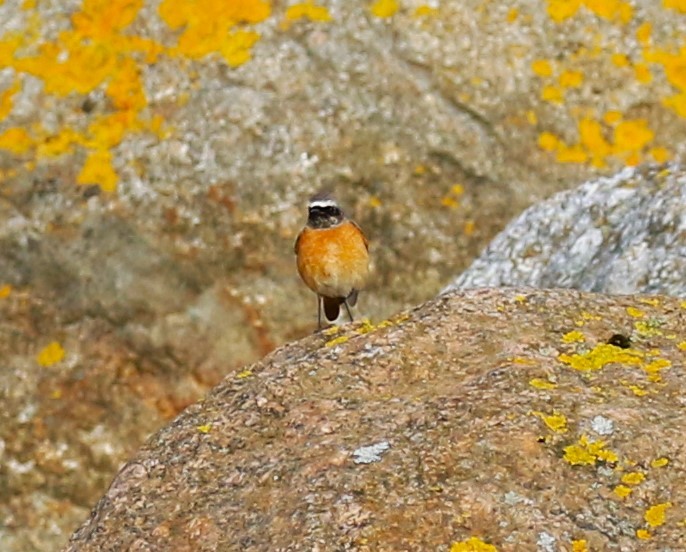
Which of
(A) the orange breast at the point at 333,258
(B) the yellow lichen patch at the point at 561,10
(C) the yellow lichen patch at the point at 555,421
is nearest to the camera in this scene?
(C) the yellow lichen patch at the point at 555,421

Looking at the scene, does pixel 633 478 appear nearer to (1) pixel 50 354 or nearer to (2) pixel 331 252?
(2) pixel 331 252

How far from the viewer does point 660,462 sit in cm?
516

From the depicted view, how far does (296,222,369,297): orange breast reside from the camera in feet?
33.3

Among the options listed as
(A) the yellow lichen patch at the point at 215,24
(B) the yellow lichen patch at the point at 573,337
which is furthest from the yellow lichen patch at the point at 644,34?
(B) the yellow lichen patch at the point at 573,337

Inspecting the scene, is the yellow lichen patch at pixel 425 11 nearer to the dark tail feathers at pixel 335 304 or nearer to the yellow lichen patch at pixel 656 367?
the dark tail feathers at pixel 335 304

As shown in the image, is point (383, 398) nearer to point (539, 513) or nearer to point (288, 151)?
point (539, 513)

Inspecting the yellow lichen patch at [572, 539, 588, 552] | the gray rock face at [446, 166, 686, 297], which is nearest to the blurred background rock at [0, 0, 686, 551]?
the gray rock face at [446, 166, 686, 297]

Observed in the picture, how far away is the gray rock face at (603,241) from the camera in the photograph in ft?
27.7

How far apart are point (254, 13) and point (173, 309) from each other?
2.99 m

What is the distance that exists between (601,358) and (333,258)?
438 cm

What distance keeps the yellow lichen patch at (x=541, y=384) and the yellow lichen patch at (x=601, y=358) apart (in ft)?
0.86

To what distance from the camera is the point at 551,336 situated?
20.2ft

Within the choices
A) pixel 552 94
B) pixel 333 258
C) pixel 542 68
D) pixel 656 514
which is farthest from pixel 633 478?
pixel 542 68

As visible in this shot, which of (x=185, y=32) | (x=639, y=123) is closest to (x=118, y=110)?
(x=185, y=32)
